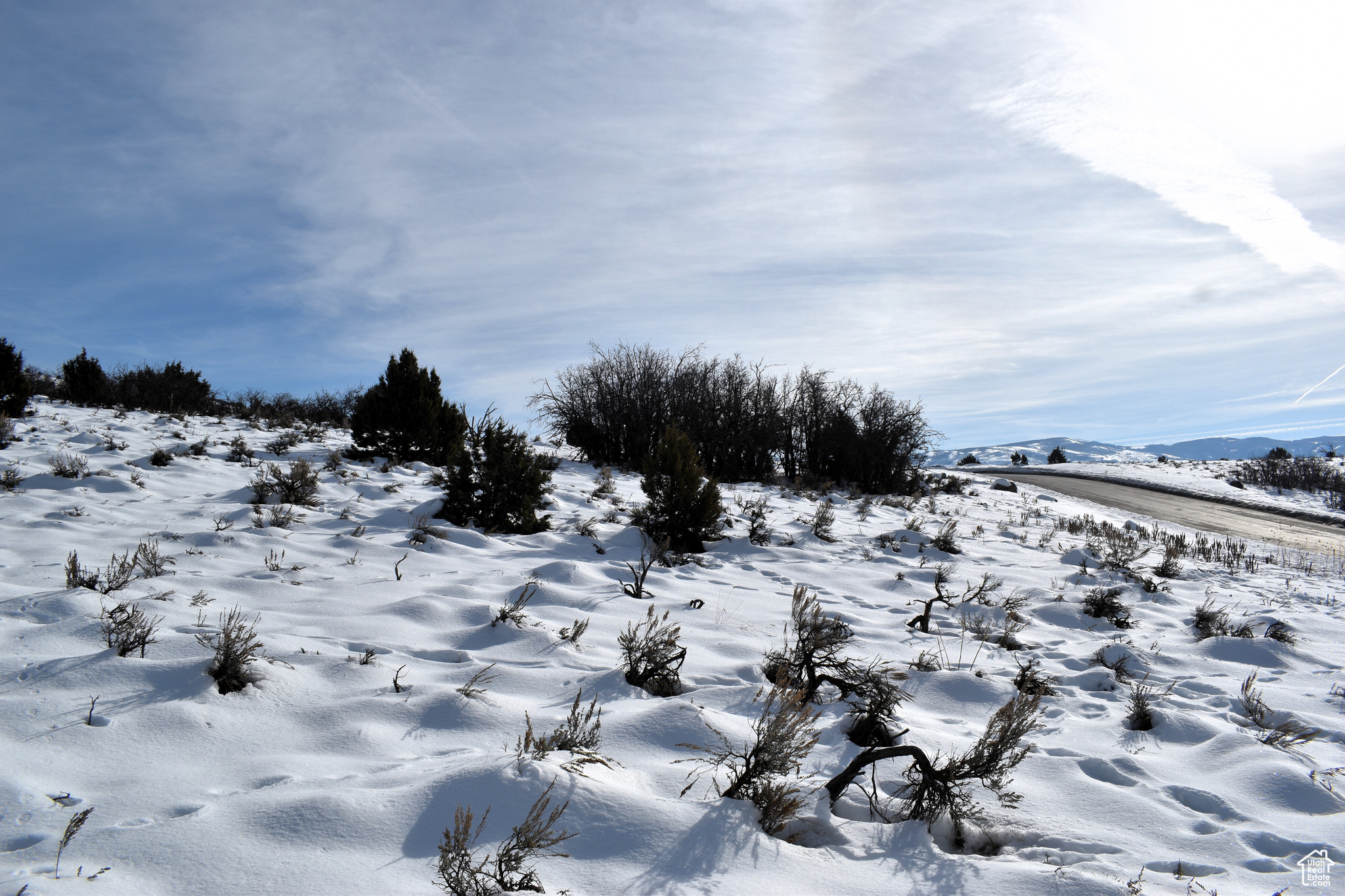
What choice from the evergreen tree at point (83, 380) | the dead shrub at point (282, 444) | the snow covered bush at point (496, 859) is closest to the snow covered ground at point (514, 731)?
the snow covered bush at point (496, 859)

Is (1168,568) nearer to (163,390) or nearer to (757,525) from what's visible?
(757,525)

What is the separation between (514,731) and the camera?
2852mm

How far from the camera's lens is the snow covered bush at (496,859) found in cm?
175

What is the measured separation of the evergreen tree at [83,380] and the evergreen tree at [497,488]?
15.1 m

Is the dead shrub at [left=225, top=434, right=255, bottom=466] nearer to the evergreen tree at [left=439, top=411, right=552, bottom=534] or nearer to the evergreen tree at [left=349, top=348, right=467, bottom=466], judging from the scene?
the evergreen tree at [left=349, top=348, right=467, bottom=466]

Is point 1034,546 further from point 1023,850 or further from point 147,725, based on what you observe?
point 147,725

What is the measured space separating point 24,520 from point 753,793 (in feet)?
21.4

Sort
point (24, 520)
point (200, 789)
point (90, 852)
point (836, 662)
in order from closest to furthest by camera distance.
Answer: point (90, 852) → point (200, 789) → point (836, 662) → point (24, 520)

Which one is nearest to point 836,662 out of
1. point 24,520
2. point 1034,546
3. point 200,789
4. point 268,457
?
point 200,789

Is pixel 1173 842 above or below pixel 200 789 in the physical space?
below

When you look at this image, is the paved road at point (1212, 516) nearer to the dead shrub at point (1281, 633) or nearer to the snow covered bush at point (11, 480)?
the dead shrub at point (1281, 633)

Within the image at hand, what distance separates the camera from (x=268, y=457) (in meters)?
10.4

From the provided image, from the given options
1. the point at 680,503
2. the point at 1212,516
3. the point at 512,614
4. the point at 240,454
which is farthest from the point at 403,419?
the point at 1212,516

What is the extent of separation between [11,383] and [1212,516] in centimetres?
2719
